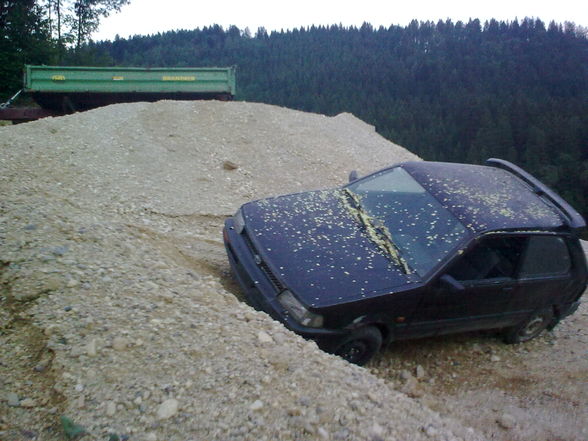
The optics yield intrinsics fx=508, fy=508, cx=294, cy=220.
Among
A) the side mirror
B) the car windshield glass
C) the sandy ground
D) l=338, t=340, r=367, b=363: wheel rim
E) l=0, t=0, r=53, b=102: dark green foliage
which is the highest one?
l=0, t=0, r=53, b=102: dark green foliage

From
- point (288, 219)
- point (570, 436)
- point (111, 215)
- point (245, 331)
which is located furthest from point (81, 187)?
point (570, 436)

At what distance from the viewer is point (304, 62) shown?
9744 cm

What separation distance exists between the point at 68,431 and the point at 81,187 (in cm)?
478

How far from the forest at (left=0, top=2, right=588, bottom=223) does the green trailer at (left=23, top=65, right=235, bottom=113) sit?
25100mm

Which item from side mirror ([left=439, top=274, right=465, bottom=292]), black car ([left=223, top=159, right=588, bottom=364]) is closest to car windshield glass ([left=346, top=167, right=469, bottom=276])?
black car ([left=223, top=159, right=588, bottom=364])

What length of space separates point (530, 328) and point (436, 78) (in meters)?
89.7

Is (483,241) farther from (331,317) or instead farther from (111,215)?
(111,215)

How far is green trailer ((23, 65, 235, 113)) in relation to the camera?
12359mm

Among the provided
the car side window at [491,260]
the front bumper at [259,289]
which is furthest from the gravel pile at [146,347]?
the car side window at [491,260]

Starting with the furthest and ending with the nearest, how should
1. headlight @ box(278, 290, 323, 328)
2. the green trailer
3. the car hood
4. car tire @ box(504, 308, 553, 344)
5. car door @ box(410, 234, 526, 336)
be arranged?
1. the green trailer
2. car tire @ box(504, 308, 553, 344)
3. car door @ box(410, 234, 526, 336)
4. the car hood
5. headlight @ box(278, 290, 323, 328)

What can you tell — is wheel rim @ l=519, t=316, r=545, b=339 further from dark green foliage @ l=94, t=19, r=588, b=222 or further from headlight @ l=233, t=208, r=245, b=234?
dark green foliage @ l=94, t=19, r=588, b=222

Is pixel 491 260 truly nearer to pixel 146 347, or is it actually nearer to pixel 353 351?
pixel 353 351

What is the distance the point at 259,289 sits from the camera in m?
3.97

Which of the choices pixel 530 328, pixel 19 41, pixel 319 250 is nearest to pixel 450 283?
pixel 319 250
